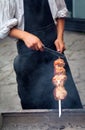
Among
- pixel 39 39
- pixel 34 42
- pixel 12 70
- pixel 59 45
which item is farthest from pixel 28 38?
pixel 12 70

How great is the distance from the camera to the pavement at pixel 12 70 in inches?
210

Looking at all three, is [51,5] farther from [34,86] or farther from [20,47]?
[34,86]

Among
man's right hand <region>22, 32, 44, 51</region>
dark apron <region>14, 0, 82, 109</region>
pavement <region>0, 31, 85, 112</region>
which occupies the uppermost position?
man's right hand <region>22, 32, 44, 51</region>

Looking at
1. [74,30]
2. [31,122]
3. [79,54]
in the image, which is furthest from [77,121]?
[74,30]

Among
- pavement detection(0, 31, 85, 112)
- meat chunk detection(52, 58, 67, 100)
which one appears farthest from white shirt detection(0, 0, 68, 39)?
pavement detection(0, 31, 85, 112)

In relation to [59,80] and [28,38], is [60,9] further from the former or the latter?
[59,80]

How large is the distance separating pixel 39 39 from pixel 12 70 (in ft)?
9.81

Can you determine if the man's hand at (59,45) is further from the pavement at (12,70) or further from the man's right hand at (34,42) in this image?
the pavement at (12,70)

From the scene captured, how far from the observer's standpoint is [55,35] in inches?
150

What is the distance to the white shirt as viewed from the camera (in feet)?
11.2

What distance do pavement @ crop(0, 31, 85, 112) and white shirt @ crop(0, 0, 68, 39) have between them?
1.54 metres

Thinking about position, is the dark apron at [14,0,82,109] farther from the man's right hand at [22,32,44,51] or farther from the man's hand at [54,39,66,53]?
the man's right hand at [22,32,44,51]

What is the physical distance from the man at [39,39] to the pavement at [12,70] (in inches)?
36.0

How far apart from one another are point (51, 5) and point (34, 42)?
1.79 ft
